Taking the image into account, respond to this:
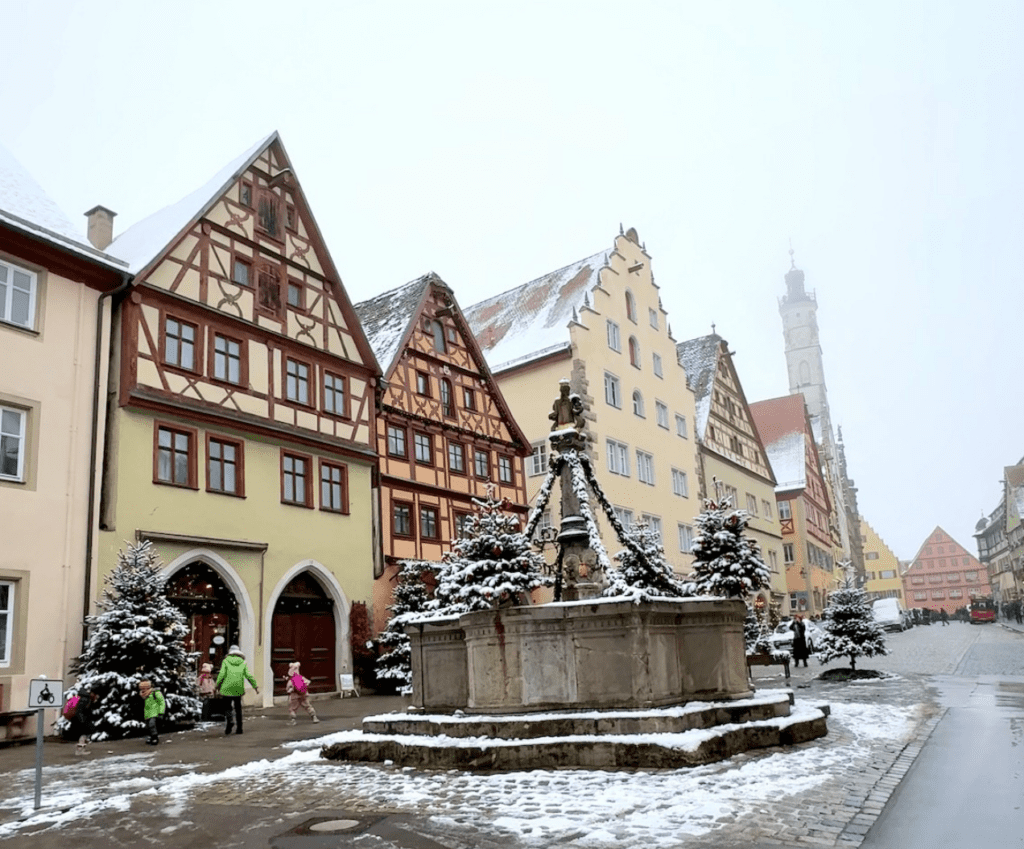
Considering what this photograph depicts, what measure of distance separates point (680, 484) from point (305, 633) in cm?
2243

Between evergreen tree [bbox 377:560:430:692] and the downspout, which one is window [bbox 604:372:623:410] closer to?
evergreen tree [bbox 377:560:430:692]

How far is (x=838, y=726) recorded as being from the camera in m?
12.7

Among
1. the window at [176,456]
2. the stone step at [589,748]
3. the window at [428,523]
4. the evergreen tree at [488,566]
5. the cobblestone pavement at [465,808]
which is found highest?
the window at [176,456]

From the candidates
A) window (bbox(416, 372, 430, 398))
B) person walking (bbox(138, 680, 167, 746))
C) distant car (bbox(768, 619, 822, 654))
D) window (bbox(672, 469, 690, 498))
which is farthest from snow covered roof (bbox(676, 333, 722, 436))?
person walking (bbox(138, 680, 167, 746))

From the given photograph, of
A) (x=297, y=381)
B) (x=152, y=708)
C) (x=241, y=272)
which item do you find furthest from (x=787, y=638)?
(x=152, y=708)

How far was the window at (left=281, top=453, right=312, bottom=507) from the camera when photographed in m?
23.0

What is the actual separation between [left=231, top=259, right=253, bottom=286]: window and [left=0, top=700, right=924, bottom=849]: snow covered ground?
1323cm

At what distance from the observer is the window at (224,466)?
68.9ft

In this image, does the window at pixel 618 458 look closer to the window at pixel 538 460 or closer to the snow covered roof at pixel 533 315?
the window at pixel 538 460

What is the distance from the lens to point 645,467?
39219 mm

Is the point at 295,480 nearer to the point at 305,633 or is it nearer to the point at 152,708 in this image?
the point at 305,633

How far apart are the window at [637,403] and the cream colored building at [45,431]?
23.5 metres

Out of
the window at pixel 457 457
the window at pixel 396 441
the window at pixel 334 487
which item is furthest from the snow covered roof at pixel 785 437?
the window at pixel 334 487

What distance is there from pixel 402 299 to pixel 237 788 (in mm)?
22641
